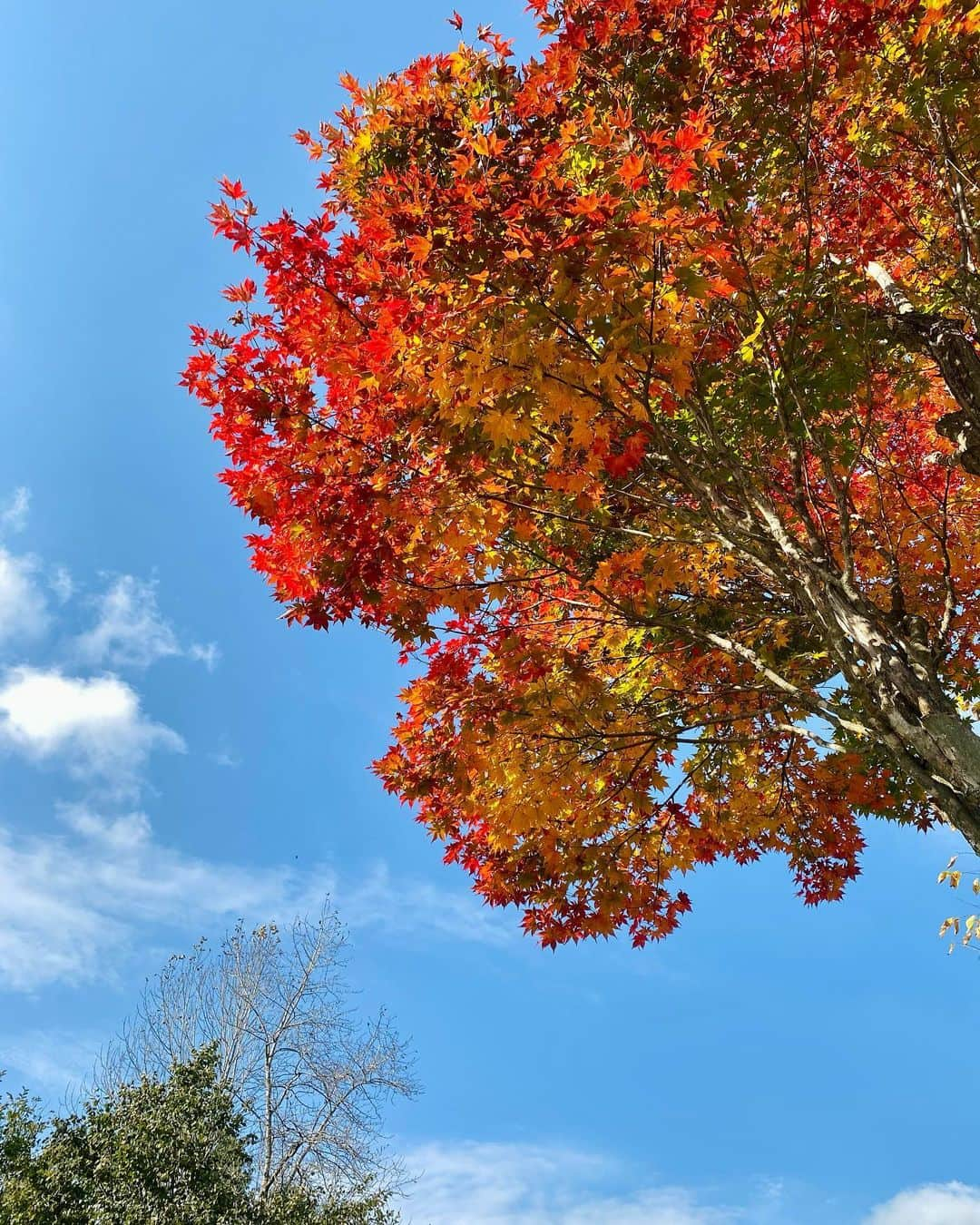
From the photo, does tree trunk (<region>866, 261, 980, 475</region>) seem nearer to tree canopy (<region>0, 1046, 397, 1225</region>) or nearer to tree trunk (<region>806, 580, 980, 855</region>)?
tree trunk (<region>806, 580, 980, 855</region>)

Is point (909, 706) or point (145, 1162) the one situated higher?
point (909, 706)

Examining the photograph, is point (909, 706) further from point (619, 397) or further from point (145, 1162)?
point (145, 1162)

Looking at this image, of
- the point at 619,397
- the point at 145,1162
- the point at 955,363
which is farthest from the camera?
the point at 145,1162

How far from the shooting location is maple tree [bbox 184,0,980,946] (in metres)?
4.10

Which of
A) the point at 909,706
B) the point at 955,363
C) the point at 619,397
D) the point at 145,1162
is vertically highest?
the point at 955,363

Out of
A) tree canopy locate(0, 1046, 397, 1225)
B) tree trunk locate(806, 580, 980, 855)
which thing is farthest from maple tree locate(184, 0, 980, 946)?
tree canopy locate(0, 1046, 397, 1225)

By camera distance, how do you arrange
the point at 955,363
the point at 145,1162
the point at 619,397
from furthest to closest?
the point at 145,1162
the point at 955,363
the point at 619,397

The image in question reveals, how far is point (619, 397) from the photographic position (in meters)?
4.51

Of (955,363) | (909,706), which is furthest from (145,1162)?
(955,363)

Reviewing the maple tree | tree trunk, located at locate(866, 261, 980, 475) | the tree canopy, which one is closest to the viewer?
the maple tree

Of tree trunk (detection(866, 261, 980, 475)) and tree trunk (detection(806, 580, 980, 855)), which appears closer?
tree trunk (detection(806, 580, 980, 855))

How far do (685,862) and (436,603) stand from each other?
3535mm

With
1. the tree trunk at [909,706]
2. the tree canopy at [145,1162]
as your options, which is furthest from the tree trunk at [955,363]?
the tree canopy at [145,1162]

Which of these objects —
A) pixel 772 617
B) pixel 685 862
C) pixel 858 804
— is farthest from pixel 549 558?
pixel 858 804
